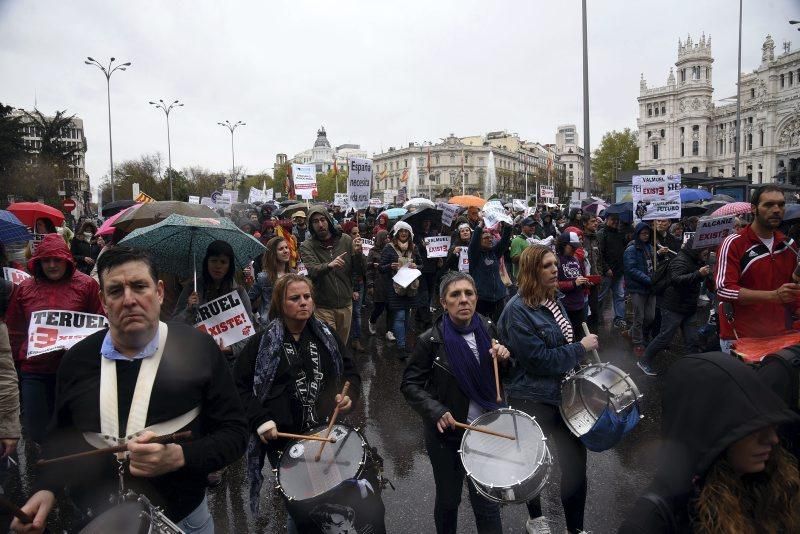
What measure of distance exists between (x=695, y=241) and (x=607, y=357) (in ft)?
→ 6.62

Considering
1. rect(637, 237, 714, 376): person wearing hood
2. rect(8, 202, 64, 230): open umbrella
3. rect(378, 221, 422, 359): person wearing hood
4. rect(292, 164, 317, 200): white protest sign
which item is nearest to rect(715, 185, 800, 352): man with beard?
rect(637, 237, 714, 376): person wearing hood

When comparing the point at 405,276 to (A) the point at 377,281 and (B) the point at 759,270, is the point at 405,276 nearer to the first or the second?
(A) the point at 377,281

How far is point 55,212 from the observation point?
8.60 metres

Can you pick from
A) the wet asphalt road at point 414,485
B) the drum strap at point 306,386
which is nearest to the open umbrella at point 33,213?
the wet asphalt road at point 414,485

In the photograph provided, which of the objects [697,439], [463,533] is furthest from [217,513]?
[697,439]

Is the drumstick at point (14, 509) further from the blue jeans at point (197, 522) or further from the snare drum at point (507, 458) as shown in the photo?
the snare drum at point (507, 458)

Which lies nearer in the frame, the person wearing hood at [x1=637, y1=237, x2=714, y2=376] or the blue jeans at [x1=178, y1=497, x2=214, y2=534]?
the blue jeans at [x1=178, y1=497, x2=214, y2=534]

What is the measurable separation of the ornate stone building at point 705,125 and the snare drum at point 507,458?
9127 centimetres

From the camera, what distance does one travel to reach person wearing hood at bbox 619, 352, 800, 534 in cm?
148

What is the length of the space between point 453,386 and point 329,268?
10.1ft

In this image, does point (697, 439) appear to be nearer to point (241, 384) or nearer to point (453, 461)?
point (453, 461)

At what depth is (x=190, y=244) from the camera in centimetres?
454

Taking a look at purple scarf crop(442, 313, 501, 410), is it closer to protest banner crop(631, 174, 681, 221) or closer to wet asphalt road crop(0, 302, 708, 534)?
wet asphalt road crop(0, 302, 708, 534)

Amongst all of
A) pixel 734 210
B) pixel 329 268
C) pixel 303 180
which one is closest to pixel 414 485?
pixel 329 268
